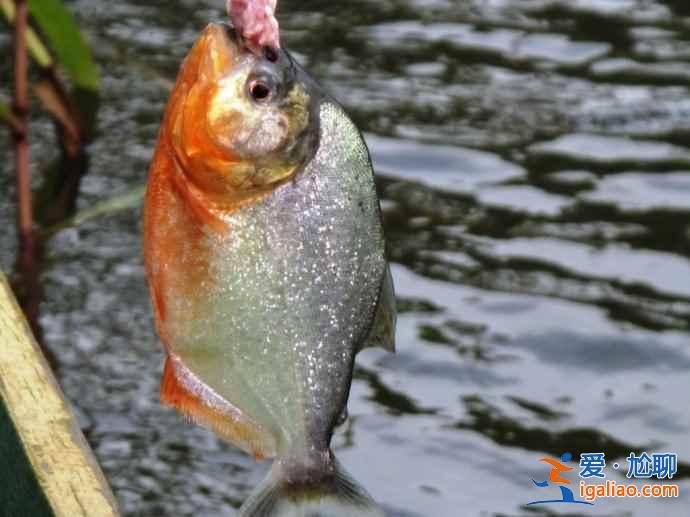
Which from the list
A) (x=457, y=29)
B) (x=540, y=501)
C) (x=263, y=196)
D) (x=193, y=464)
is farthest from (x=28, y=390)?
(x=457, y=29)

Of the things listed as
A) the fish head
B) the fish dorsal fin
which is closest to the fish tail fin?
the fish dorsal fin

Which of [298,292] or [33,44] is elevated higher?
[298,292]

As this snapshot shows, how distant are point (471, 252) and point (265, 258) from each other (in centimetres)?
358

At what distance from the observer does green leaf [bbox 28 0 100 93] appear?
5395mm

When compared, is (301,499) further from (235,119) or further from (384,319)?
(235,119)

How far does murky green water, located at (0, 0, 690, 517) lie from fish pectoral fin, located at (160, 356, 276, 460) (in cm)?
194

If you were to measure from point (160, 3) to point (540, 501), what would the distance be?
4766mm

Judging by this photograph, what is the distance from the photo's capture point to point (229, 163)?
2070mm

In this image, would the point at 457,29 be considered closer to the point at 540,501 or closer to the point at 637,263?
the point at 637,263

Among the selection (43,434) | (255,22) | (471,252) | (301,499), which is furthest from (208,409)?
(471,252)

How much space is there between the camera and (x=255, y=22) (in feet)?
6.79

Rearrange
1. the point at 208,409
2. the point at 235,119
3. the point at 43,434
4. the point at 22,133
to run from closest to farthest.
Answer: the point at 235,119 < the point at 208,409 < the point at 43,434 < the point at 22,133

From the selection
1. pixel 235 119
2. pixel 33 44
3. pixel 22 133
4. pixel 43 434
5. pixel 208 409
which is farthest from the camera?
pixel 33 44

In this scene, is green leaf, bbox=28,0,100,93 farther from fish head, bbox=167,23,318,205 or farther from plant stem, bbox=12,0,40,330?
fish head, bbox=167,23,318,205
